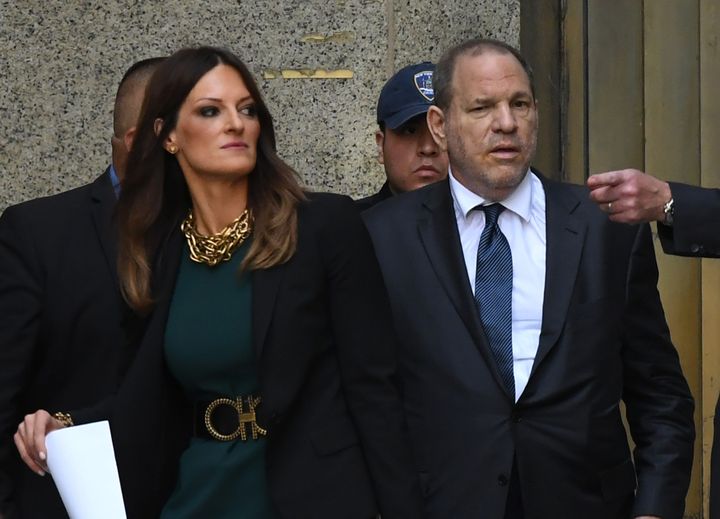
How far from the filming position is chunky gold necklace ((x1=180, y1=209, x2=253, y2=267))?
13.5ft

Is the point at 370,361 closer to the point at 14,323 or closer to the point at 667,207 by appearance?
the point at 667,207

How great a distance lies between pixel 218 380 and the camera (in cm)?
399

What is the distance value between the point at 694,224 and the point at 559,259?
0.44 meters

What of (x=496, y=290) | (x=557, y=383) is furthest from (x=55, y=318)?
(x=557, y=383)

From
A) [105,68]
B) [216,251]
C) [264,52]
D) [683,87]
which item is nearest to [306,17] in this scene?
[264,52]

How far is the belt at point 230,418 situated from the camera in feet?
13.0

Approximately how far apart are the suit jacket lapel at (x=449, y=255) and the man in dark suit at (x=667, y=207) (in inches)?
20.6

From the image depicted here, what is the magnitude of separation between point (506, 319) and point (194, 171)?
3.00 feet

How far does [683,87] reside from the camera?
6.11 metres

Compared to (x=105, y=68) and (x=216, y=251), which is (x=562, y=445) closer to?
(x=216, y=251)

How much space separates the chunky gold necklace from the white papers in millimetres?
542

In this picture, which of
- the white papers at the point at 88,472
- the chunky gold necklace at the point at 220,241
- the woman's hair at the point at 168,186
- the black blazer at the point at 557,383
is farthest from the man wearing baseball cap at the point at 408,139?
the white papers at the point at 88,472

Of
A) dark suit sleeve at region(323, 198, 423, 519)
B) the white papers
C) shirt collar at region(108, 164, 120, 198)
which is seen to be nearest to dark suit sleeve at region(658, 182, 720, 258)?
dark suit sleeve at region(323, 198, 423, 519)

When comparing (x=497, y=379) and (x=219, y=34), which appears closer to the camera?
(x=497, y=379)
